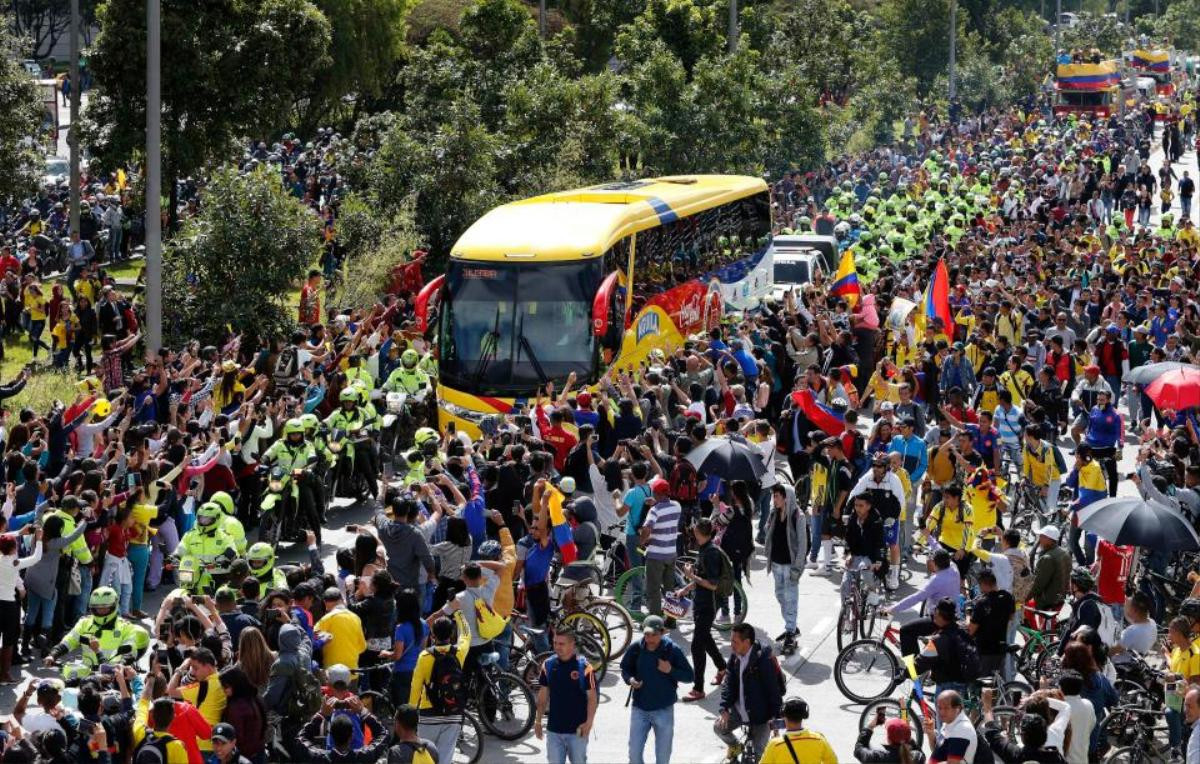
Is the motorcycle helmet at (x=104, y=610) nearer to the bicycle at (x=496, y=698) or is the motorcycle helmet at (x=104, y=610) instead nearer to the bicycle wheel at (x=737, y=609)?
the bicycle at (x=496, y=698)

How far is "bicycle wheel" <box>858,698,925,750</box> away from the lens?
13.8 meters

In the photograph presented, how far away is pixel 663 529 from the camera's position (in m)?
16.2

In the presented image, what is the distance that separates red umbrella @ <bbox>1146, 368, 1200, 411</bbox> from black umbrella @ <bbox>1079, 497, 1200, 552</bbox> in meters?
5.49

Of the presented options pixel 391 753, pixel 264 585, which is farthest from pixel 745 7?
pixel 391 753

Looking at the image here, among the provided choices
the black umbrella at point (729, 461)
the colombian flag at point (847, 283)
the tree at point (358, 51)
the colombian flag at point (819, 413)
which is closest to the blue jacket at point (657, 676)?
the black umbrella at point (729, 461)

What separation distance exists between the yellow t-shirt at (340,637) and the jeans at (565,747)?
1828 mm

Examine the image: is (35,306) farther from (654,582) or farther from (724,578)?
(724,578)

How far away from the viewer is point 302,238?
91.4ft

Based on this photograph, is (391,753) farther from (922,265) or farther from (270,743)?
(922,265)

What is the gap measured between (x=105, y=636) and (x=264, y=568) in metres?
1.52

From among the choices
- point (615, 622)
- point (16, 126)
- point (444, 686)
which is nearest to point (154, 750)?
point (444, 686)

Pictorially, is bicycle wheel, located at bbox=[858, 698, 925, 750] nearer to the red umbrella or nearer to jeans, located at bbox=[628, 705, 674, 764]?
jeans, located at bbox=[628, 705, 674, 764]

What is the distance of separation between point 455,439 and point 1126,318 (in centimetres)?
1237

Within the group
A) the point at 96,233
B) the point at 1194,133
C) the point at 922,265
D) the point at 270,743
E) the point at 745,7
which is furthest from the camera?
the point at 1194,133
